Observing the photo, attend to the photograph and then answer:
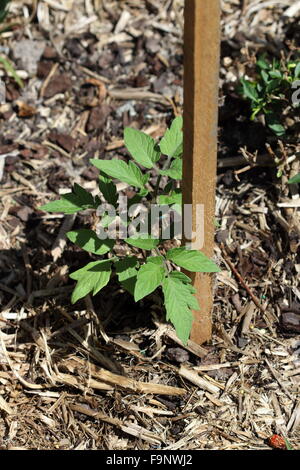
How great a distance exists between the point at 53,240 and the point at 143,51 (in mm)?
1108

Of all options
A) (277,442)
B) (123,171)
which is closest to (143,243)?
(123,171)

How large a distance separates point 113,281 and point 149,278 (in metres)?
Result: 0.62

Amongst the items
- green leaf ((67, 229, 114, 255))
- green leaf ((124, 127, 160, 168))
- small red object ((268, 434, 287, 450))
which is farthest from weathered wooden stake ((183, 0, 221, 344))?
small red object ((268, 434, 287, 450))

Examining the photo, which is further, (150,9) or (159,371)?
(150,9)

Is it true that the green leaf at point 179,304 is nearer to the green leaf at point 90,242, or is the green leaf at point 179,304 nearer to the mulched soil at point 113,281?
the green leaf at point 90,242

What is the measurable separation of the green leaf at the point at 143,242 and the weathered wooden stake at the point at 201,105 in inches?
5.6

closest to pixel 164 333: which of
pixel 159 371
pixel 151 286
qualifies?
pixel 159 371

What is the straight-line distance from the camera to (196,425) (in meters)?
2.25

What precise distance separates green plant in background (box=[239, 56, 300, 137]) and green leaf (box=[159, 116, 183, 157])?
623 mm

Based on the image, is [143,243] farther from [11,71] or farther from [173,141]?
[11,71]

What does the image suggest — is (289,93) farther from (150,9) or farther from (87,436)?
(87,436)

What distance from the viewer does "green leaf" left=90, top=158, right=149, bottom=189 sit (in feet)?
6.84

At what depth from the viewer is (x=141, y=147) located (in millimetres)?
2156

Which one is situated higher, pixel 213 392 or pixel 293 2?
pixel 293 2
